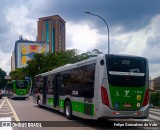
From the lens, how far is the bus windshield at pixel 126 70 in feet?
45.9

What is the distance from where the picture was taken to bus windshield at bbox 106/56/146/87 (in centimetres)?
1400

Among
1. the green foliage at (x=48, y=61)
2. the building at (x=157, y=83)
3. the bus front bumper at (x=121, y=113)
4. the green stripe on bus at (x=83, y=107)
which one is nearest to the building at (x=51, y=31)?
the green foliage at (x=48, y=61)

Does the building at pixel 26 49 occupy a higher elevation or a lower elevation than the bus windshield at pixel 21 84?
higher

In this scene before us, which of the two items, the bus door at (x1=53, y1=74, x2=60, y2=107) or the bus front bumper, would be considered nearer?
the bus front bumper

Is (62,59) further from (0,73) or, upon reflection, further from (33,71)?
(0,73)

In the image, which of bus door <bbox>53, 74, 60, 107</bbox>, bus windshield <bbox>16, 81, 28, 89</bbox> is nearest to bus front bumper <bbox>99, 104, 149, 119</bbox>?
bus door <bbox>53, 74, 60, 107</bbox>

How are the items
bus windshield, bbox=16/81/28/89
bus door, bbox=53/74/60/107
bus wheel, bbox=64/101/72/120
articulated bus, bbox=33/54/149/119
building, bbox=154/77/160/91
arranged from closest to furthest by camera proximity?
articulated bus, bbox=33/54/149/119 < bus wheel, bbox=64/101/72/120 < bus door, bbox=53/74/60/107 < building, bbox=154/77/160/91 < bus windshield, bbox=16/81/28/89

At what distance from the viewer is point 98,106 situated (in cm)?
1368

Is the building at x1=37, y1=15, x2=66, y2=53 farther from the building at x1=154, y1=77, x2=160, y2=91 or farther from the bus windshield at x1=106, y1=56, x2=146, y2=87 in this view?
the bus windshield at x1=106, y1=56, x2=146, y2=87

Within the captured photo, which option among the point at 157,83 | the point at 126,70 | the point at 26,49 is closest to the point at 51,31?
the point at 26,49

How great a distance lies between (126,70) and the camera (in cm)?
1422

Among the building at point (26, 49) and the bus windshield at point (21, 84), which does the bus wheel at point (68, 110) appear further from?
the building at point (26, 49)

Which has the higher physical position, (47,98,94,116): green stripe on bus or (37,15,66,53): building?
(37,15,66,53): building

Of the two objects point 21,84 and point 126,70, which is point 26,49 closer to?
point 21,84
